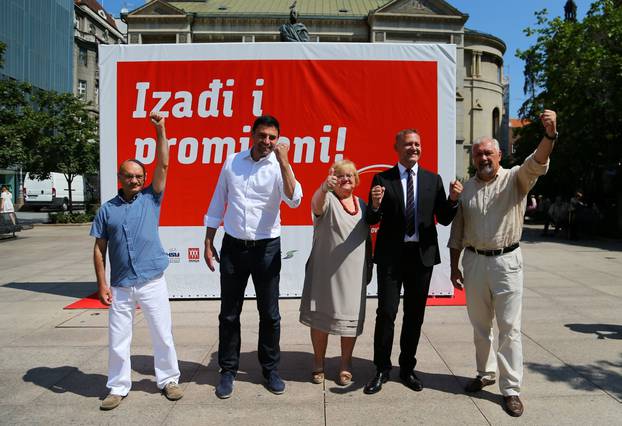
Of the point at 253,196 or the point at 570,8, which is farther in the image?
the point at 570,8

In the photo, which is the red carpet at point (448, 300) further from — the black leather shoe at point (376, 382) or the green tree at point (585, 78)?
the green tree at point (585, 78)

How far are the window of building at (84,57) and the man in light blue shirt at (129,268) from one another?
6418 centimetres

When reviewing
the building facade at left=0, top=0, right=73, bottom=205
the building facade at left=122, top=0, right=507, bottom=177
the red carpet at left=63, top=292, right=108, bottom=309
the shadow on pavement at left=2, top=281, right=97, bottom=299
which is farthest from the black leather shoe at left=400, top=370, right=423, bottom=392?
the building facade at left=122, top=0, right=507, bottom=177

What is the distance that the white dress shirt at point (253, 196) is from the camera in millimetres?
4051

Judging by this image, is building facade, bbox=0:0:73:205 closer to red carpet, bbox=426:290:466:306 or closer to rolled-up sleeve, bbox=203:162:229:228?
red carpet, bbox=426:290:466:306

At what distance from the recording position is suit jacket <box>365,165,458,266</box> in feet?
13.3

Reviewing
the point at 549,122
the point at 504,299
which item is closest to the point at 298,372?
the point at 504,299

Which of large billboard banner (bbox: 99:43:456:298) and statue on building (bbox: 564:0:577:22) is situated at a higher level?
statue on building (bbox: 564:0:577:22)

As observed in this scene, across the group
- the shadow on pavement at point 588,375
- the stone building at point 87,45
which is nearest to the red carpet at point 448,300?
the shadow on pavement at point 588,375

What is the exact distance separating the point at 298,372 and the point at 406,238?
158 centimetres

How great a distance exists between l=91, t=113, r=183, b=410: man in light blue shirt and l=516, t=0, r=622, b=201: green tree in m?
18.6

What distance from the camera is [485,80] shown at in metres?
66.6

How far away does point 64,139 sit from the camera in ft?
82.5

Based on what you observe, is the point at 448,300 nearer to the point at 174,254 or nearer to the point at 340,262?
the point at 340,262
